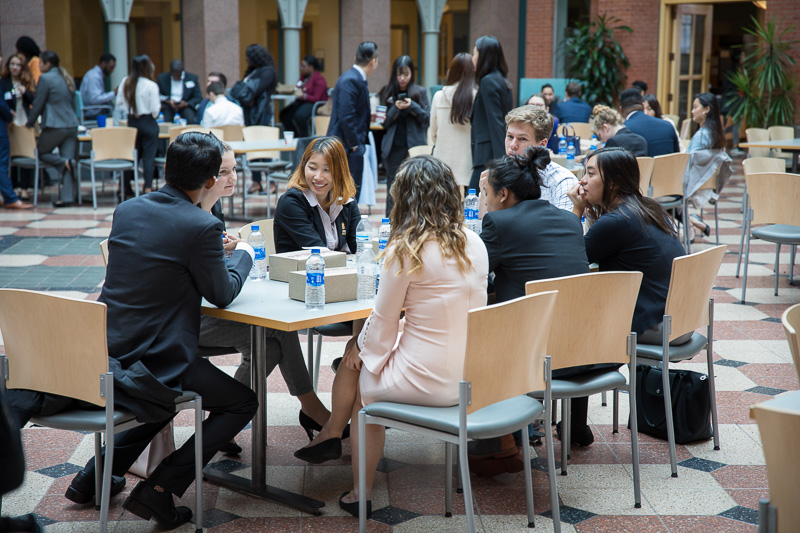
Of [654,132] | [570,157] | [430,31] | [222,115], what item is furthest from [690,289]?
[430,31]

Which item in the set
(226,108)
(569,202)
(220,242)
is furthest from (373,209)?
(220,242)

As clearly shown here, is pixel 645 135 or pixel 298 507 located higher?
pixel 645 135

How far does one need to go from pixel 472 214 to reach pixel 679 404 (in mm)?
1339

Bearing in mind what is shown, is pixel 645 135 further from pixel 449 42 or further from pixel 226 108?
pixel 449 42

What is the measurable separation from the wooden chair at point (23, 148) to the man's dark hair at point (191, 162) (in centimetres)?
743

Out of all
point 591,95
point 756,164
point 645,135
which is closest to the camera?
point 756,164

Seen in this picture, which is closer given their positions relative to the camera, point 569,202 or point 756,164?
point 569,202

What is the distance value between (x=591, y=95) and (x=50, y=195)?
29.0 feet

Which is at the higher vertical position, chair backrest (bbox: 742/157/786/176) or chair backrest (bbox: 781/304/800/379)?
chair backrest (bbox: 742/157/786/176)

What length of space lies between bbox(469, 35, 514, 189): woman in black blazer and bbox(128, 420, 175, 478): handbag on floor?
10.7 ft

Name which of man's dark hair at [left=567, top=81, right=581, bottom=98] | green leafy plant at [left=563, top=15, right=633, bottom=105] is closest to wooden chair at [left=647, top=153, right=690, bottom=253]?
man's dark hair at [left=567, top=81, right=581, bottom=98]

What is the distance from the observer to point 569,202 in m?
4.12

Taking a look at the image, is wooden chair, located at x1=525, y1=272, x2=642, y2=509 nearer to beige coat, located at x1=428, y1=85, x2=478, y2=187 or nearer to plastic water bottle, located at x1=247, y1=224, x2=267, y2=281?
plastic water bottle, located at x1=247, y1=224, x2=267, y2=281

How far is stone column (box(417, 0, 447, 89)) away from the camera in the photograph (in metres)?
15.8
